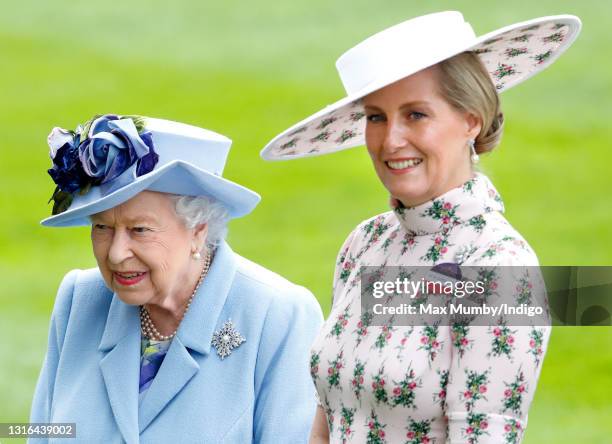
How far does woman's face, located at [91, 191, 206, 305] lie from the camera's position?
13.0 feet

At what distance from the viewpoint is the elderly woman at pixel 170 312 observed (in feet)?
13.0

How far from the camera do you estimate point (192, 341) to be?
163 inches

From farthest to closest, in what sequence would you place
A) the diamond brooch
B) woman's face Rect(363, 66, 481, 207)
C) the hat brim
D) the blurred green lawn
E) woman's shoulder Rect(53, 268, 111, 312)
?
the blurred green lawn, woman's shoulder Rect(53, 268, 111, 312), the diamond brooch, the hat brim, woman's face Rect(363, 66, 481, 207)

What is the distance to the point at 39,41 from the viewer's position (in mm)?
17672

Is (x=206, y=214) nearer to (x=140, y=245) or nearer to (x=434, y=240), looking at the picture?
(x=140, y=245)

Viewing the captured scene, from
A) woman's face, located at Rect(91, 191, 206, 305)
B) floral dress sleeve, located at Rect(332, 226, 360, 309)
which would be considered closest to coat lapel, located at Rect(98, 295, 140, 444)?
woman's face, located at Rect(91, 191, 206, 305)

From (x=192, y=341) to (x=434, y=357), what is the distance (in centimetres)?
140

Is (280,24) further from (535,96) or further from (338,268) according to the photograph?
(338,268)

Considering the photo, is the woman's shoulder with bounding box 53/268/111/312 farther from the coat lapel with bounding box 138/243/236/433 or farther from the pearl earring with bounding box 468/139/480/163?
the pearl earring with bounding box 468/139/480/163

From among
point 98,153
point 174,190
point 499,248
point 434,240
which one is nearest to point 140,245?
point 174,190

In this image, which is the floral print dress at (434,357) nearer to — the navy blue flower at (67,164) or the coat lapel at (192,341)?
the coat lapel at (192,341)

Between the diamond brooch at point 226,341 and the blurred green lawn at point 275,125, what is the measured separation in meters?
4.31

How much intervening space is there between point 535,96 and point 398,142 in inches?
490

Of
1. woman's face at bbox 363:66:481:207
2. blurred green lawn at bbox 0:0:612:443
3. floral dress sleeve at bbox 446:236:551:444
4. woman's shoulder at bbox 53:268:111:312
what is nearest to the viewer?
floral dress sleeve at bbox 446:236:551:444
